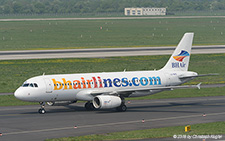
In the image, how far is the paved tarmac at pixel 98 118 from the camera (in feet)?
132

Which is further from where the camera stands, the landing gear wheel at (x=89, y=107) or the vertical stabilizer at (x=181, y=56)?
the vertical stabilizer at (x=181, y=56)

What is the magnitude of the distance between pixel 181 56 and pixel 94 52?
5195 centimetres

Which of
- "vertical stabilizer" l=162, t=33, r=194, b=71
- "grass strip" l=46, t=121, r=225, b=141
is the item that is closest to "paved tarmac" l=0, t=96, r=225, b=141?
"grass strip" l=46, t=121, r=225, b=141

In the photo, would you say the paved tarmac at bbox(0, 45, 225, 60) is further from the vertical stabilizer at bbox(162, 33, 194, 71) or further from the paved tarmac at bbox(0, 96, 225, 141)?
the paved tarmac at bbox(0, 96, 225, 141)

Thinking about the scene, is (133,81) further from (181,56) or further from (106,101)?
(181,56)

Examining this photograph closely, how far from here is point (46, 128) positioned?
41.7 meters

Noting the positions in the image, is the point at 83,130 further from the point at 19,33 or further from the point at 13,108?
the point at 19,33

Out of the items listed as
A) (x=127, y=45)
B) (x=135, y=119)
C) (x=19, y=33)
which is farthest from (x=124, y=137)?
(x=19, y=33)

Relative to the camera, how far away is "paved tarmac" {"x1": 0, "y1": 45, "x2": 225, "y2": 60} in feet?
335

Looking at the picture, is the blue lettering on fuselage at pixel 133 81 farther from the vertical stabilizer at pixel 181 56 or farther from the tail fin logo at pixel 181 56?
the tail fin logo at pixel 181 56

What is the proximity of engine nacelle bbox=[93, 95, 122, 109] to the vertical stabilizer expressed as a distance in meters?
11.0

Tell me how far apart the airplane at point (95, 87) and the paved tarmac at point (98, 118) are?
1330mm

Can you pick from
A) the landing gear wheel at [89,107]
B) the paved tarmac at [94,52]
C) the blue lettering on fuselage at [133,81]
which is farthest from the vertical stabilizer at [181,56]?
the paved tarmac at [94,52]

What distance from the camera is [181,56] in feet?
196
